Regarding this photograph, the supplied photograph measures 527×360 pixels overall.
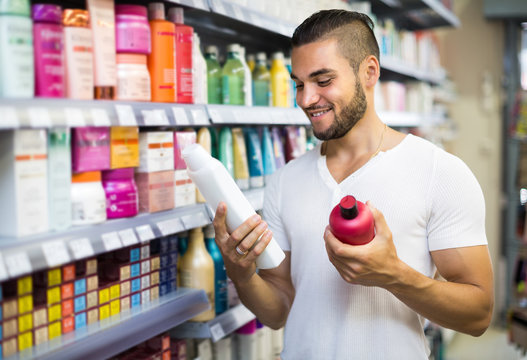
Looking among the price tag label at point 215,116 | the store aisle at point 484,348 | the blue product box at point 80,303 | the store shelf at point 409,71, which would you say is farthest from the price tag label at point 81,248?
the store aisle at point 484,348

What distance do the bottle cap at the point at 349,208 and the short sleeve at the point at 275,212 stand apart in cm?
54

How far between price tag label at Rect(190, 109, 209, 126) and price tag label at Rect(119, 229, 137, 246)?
1.66 feet

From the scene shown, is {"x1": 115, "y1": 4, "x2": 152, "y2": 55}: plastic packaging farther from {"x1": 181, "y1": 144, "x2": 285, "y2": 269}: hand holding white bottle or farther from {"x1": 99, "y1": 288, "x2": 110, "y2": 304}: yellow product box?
{"x1": 99, "y1": 288, "x2": 110, "y2": 304}: yellow product box

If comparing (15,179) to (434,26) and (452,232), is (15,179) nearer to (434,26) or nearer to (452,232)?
(452,232)

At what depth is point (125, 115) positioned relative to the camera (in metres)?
1.73

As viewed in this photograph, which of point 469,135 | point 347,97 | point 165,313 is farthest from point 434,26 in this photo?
point 165,313

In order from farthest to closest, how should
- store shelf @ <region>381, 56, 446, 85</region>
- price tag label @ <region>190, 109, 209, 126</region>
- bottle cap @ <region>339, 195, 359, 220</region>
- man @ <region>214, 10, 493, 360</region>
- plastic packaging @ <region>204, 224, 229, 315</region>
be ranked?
store shelf @ <region>381, 56, 446, 85</region> < plastic packaging @ <region>204, 224, 229, 315</region> < price tag label @ <region>190, 109, 209, 126</region> < man @ <region>214, 10, 493, 360</region> < bottle cap @ <region>339, 195, 359, 220</region>

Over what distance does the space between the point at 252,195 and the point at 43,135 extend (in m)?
1.15

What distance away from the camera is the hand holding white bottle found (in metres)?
1.50

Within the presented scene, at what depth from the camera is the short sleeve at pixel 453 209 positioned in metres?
1.54

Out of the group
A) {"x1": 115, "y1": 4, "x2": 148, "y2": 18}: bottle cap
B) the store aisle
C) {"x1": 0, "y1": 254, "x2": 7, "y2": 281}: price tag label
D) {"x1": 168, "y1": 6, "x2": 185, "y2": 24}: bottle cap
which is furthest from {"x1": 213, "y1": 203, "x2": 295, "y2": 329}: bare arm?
the store aisle

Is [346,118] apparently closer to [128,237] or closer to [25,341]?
[128,237]

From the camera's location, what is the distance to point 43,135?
156 centimetres

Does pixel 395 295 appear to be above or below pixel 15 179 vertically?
below
